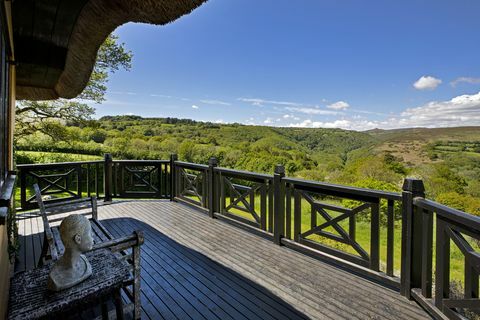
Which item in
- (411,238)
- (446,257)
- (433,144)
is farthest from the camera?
(433,144)

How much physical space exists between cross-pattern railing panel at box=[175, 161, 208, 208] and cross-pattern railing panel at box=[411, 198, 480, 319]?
367 centimetres

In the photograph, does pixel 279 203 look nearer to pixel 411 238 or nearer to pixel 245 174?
pixel 245 174

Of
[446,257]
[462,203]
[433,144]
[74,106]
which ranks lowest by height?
[462,203]

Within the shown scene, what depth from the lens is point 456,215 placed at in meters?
1.91

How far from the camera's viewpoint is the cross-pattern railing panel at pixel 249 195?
3877 mm

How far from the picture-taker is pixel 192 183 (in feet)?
18.7

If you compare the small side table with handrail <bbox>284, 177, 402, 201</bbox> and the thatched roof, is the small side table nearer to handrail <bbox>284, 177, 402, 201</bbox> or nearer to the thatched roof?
the thatched roof

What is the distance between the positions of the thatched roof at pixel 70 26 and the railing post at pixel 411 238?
259 centimetres

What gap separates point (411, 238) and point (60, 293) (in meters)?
2.76

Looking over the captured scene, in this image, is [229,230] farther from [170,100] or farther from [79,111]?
[170,100]

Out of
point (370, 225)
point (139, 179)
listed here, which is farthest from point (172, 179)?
point (370, 225)

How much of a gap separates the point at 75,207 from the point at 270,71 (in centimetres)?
2428

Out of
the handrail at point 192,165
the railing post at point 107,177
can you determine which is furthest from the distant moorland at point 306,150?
the handrail at point 192,165

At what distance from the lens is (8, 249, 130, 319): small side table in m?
1.31
